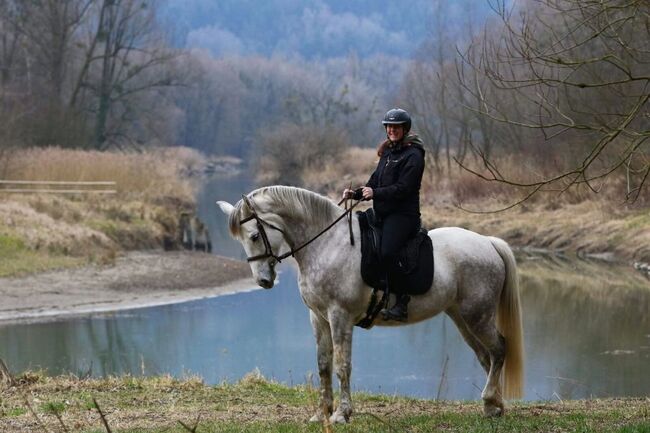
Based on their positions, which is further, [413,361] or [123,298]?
[123,298]

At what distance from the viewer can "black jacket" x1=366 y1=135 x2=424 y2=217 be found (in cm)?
874

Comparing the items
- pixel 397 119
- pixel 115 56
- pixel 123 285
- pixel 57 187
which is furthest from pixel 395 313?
pixel 115 56

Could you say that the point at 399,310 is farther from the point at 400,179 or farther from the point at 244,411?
the point at 244,411

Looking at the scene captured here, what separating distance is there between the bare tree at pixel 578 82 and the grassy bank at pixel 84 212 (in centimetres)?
1151

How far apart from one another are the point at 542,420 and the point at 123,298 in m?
17.6

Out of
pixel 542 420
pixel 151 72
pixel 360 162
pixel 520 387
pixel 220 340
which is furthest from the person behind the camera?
pixel 151 72

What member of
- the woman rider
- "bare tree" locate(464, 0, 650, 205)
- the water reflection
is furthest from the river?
the woman rider

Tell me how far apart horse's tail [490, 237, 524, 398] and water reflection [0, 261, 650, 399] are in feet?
15.3

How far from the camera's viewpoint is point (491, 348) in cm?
925

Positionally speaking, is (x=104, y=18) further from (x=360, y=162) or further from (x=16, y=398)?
(x=16, y=398)

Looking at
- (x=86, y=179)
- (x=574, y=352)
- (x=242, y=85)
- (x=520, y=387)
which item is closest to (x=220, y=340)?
(x=574, y=352)

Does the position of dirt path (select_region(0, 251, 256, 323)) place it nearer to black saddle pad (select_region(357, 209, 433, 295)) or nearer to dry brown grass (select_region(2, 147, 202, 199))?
dry brown grass (select_region(2, 147, 202, 199))

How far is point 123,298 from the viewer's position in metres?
24.9

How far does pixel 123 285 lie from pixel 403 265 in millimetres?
18423
